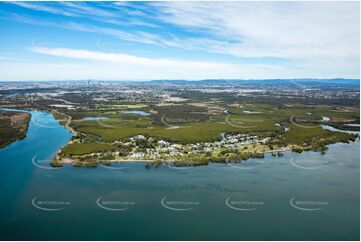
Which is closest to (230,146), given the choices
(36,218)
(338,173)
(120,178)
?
(338,173)

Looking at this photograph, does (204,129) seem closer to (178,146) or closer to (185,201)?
(178,146)

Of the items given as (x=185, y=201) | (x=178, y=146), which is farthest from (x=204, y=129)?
(x=185, y=201)

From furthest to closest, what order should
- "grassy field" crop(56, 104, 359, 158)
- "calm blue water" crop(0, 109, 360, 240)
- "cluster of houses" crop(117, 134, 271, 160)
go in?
"grassy field" crop(56, 104, 359, 158)
"cluster of houses" crop(117, 134, 271, 160)
"calm blue water" crop(0, 109, 360, 240)

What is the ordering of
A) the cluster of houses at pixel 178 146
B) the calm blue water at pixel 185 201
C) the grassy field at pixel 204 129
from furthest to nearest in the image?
the grassy field at pixel 204 129 < the cluster of houses at pixel 178 146 < the calm blue water at pixel 185 201

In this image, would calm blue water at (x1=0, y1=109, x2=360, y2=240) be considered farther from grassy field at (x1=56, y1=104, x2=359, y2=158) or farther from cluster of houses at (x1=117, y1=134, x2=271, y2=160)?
grassy field at (x1=56, y1=104, x2=359, y2=158)

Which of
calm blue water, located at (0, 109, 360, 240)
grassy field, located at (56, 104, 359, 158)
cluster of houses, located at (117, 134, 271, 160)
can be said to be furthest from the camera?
grassy field, located at (56, 104, 359, 158)

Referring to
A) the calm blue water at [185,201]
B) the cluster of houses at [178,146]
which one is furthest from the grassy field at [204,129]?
the calm blue water at [185,201]

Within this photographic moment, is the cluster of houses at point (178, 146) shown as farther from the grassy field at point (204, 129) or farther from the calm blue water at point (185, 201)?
the calm blue water at point (185, 201)

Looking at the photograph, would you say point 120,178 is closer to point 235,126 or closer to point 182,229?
point 182,229

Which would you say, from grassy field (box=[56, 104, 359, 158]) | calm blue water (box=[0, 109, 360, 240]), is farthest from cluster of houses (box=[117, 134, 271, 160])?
calm blue water (box=[0, 109, 360, 240])
